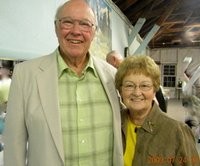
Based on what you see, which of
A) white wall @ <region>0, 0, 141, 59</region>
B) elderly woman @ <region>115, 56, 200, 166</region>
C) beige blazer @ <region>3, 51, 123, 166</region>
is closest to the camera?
beige blazer @ <region>3, 51, 123, 166</region>

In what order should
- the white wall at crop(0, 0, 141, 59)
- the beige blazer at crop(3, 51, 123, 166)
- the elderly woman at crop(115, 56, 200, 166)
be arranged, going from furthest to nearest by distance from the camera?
the white wall at crop(0, 0, 141, 59), the elderly woman at crop(115, 56, 200, 166), the beige blazer at crop(3, 51, 123, 166)

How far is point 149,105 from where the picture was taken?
4.96ft

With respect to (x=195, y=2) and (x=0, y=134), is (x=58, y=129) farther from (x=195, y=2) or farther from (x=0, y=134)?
(x=195, y=2)

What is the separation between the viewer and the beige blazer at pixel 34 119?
1.30 metres

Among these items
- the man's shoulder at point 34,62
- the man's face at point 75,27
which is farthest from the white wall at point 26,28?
the man's face at point 75,27

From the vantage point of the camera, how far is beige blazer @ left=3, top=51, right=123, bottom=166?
1304 mm

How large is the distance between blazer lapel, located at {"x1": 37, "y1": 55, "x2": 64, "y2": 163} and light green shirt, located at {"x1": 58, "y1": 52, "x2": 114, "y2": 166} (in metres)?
0.04

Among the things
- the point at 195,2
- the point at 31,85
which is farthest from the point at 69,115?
the point at 195,2

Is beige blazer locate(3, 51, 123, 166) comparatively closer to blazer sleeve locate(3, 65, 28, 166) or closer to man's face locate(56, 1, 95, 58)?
blazer sleeve locate(3, 65, 28, 166)

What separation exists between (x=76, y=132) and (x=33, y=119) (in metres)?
0.22

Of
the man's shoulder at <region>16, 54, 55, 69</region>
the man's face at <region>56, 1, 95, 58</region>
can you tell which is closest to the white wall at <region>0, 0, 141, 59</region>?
the man's shoulder at <region>16, 54, 55, 69</region>

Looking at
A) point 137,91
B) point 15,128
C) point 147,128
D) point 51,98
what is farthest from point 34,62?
point 147,128

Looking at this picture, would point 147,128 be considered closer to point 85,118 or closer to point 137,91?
point 137,91

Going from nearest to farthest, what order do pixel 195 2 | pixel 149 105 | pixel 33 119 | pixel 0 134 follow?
1. pixel 33 119
2. pixel 149 105
3. pixel 0 134
4. pixel 195 2
